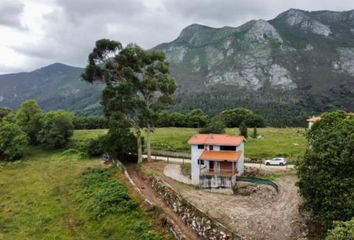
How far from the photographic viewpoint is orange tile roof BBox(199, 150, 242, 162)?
54.8 m

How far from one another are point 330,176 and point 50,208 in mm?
36876

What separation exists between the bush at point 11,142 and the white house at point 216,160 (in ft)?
148

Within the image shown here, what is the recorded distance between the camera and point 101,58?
65.3 meters

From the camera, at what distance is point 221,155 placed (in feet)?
185

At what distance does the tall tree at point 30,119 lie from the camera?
95562mm

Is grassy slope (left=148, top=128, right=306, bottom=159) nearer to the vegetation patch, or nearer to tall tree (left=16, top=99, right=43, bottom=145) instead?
the vegetation patch

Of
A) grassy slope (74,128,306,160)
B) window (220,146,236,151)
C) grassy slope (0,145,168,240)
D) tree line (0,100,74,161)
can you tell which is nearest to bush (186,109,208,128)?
grassy slope (74,128,306,160)

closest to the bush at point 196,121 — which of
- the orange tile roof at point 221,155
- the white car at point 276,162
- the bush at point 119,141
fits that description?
the bush at point 119,141

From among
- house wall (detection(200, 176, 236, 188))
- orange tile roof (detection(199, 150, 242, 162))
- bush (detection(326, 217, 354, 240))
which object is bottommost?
house wall (detection(200, 176, 236, 188))

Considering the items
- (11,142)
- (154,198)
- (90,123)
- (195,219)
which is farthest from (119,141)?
(90,123)

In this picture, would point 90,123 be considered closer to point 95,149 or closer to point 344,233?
point 95,149

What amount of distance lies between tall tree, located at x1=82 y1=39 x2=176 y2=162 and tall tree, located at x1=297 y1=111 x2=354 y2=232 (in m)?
31.2

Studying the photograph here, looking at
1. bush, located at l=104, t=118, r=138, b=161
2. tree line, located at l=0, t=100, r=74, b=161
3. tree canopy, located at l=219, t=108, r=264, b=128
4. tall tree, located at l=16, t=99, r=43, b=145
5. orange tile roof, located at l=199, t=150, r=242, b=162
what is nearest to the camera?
orange tile roof, located at l=199, t=150, r=242, b=162

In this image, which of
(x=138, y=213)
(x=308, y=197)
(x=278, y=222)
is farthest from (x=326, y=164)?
(x=138, y=213)
